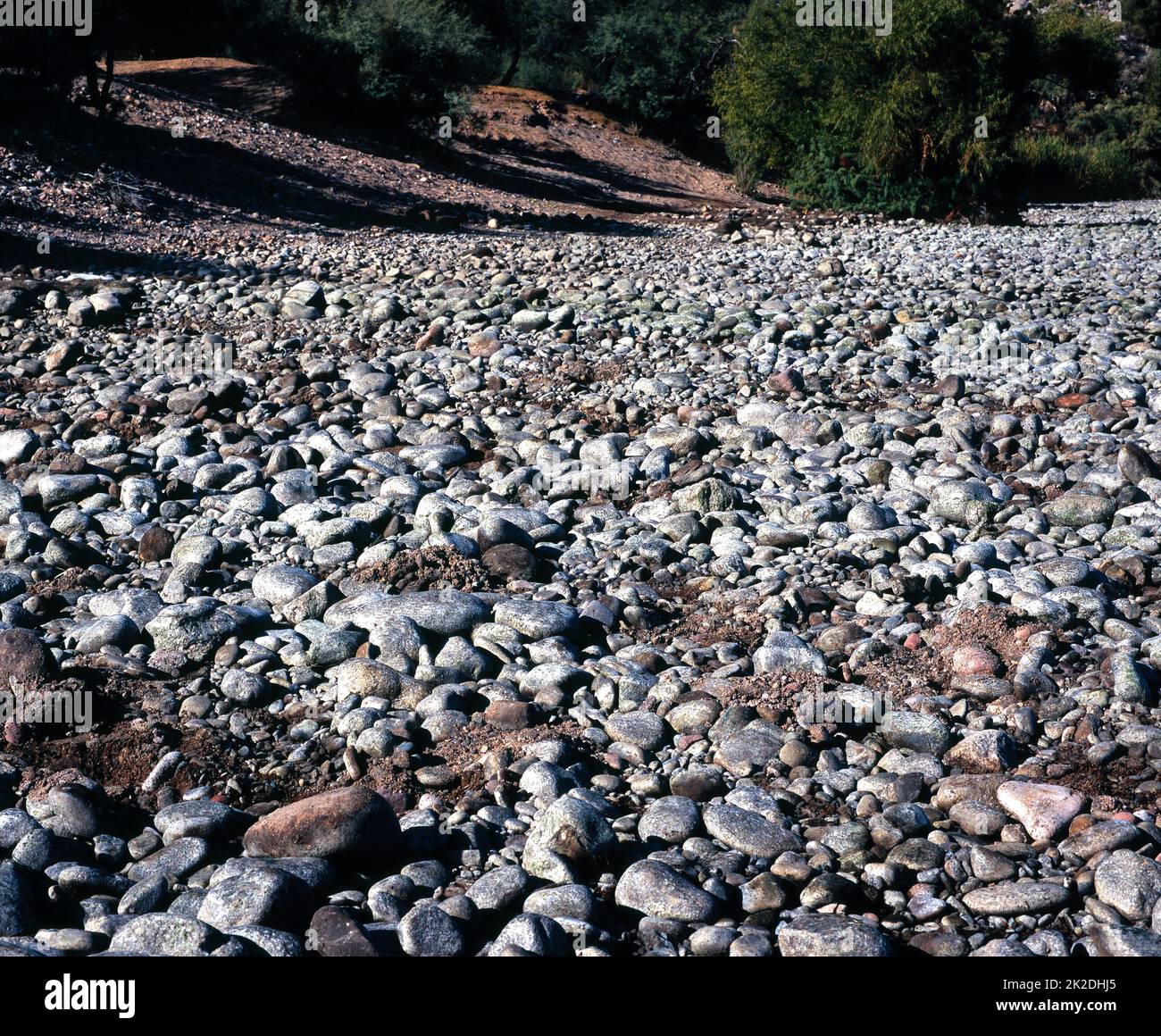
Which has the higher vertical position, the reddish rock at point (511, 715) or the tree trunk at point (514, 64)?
the tree trunk at point (514, 64)

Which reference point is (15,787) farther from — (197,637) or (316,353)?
(316,353)

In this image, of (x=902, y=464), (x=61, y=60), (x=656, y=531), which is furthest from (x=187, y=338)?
(x=61, y=60)

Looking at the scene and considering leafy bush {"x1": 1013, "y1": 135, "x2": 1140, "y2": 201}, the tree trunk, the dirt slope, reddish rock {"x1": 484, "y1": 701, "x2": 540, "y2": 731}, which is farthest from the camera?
the tree trunk

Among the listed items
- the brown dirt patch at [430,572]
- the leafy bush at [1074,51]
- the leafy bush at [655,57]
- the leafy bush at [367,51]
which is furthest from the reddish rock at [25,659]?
the leafy bush at [655,57]

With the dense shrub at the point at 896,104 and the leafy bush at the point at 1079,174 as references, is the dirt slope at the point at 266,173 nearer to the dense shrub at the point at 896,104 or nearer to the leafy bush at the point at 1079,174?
the dense shrub at the point at 896,104

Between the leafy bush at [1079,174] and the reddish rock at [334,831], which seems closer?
the reddish rock at [334,831]

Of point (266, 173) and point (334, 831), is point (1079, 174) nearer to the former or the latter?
point (266, 173)

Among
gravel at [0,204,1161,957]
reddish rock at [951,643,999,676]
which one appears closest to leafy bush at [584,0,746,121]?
gravel at [0,204,1161,957]

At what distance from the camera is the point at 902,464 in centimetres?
602

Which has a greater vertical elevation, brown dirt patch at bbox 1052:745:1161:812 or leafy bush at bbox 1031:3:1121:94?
leafy bush at bbox 1031:3:1121:94

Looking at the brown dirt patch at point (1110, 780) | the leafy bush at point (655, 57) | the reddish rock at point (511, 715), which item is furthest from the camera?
the leafy bush at point (655, 57)

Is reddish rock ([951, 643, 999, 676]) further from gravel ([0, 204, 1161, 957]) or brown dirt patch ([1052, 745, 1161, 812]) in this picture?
brown dirt patch ([1052, 745, 1161, 812])

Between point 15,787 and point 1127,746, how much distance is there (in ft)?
10.9

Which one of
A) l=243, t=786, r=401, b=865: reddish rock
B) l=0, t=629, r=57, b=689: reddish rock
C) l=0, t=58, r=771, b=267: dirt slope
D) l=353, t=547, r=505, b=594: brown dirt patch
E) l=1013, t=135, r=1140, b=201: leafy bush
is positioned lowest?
l=243, t=786, r=401, b=865: reddish rock
